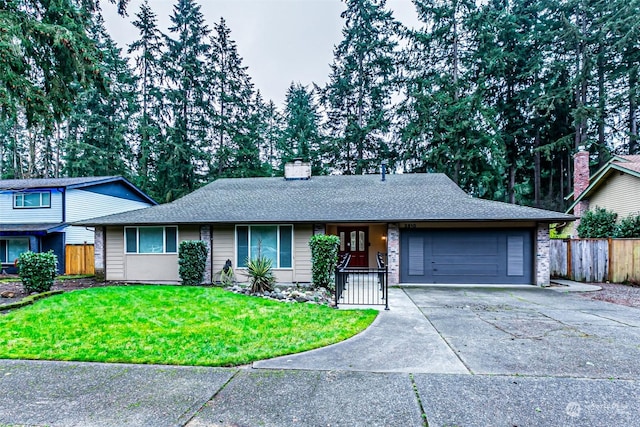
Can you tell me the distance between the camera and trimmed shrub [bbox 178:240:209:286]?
977 centimetres

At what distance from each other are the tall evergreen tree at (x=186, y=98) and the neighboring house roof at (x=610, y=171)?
23017 millimetres

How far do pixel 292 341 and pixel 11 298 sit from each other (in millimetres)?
7985

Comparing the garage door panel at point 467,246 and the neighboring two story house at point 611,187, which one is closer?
the garage door panel at point 467,246

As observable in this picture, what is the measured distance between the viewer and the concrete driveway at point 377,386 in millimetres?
2639

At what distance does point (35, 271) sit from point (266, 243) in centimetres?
608

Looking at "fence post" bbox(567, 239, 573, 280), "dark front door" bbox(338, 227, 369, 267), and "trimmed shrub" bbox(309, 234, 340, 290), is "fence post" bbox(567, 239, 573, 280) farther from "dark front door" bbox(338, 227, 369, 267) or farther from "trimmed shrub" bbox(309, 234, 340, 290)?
"trimmed shrub" bbox(309, 234, 340, 290)

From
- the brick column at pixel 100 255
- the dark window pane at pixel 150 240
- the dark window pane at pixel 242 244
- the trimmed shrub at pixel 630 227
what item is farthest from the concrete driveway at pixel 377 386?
the trimmed shrub at pixel 630 227

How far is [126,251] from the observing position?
10.7 metres

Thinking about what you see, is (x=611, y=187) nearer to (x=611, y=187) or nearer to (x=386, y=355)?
(x=611, y=187)

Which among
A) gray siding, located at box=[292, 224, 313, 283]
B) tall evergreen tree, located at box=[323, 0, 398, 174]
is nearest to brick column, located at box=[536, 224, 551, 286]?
gray siding, located at box=[292, 224, 313, 283]

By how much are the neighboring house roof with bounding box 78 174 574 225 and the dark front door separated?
1.68 metres

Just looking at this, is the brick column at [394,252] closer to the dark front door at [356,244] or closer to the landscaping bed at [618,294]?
the dark front door at [356,244]

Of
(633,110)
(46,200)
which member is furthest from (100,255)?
(633,110)

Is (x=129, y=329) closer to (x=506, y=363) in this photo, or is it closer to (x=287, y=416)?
(x=287, y=416)
